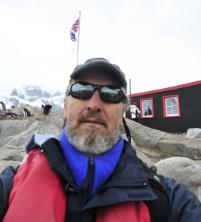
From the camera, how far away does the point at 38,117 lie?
1631 centimetres

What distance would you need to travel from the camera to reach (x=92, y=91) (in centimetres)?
224

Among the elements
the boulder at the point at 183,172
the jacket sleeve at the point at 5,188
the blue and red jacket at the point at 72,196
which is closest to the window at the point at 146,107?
the boulder at the point at 183,172

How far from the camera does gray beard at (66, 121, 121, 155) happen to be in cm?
217

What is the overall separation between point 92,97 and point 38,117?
1459cm

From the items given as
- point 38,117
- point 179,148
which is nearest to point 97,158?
point 179,148

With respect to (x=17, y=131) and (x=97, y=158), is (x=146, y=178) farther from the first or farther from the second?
(x=17, y=131)

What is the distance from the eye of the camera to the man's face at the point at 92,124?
218cm

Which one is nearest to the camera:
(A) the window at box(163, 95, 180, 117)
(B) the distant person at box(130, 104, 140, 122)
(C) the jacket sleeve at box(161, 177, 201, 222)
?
(C) the jacket sleeve at box(161, 177, 201, 222)

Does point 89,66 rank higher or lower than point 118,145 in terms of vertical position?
higher

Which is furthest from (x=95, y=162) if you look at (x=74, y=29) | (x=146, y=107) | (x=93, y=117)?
(x=74, y=29)

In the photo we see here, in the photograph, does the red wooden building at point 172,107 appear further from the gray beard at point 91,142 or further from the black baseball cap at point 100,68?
the gray beard at point 91,142

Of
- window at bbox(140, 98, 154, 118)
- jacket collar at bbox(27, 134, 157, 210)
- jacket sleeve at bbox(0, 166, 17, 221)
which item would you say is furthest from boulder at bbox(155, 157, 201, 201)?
window at bbox(140, 98, 154, 118)

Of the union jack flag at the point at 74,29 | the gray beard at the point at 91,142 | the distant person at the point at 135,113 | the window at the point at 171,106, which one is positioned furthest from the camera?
the union jack flag at the point at 74,29

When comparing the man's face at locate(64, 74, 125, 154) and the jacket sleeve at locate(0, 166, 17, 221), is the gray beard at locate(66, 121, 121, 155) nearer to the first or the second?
the man's face at locate(64, 74, 125, 154)
